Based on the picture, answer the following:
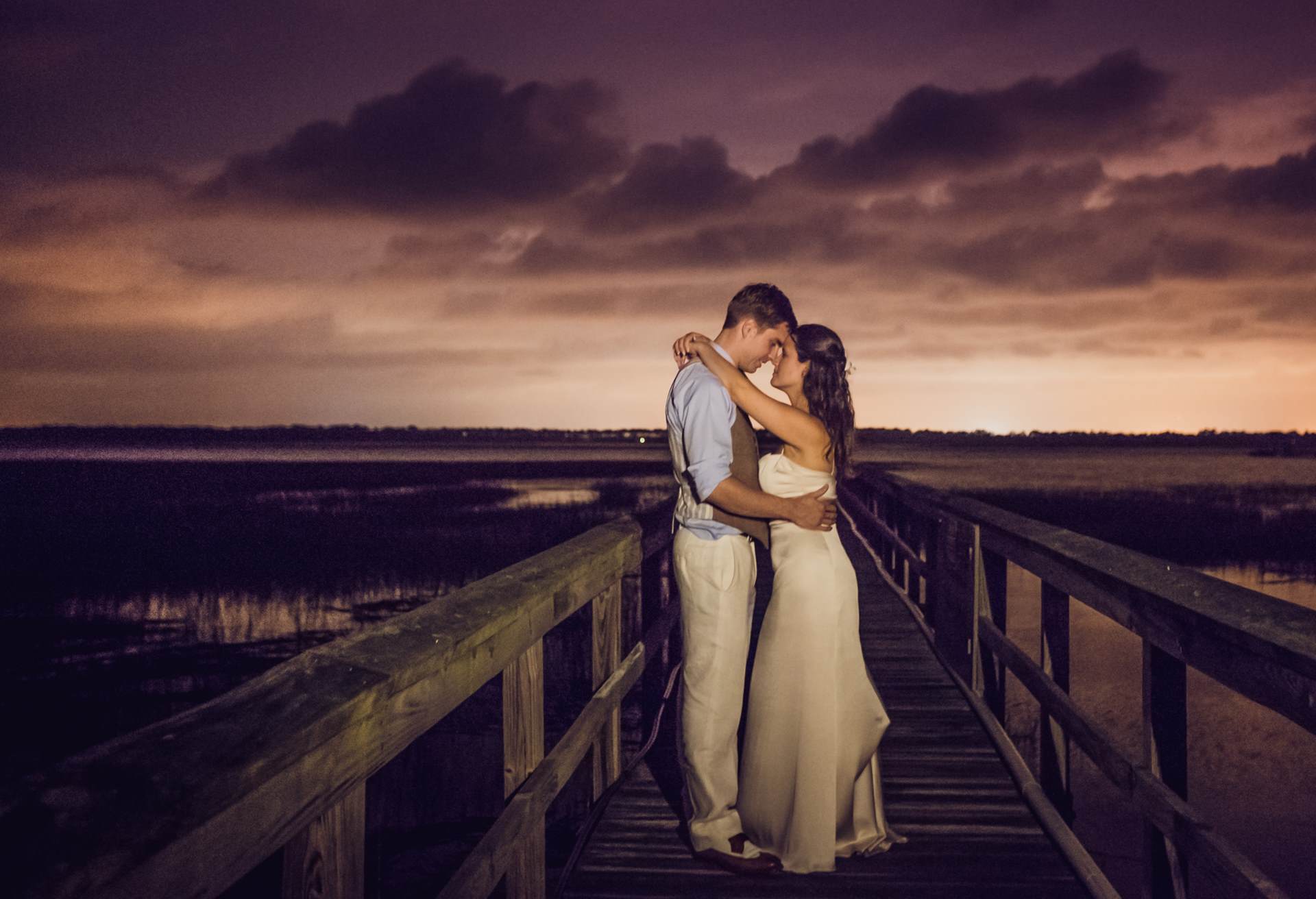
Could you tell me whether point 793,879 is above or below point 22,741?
above

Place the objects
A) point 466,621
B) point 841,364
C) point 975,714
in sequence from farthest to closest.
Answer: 1. point 975,714
2. point 841,364
3. point 466,621

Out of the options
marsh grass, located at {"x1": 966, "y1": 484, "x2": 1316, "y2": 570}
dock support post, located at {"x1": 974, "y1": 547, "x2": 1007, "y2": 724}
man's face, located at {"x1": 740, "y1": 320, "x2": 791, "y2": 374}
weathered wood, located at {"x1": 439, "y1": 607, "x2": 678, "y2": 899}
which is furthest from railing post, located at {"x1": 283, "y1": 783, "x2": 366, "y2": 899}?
marsh grass, located at {"x1": 966, "y1": 484, "x2": 1316, "y2": 570}

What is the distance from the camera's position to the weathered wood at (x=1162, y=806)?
1.92 metres

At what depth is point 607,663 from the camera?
11.8ft

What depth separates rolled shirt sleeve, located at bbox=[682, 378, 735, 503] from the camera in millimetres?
3006

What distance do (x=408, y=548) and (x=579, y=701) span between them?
49.9 feet

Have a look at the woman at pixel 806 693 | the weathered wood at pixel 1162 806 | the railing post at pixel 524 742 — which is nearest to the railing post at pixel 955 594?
the weathered wood at pixel 1162 806

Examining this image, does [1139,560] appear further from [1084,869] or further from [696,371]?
[696,371]

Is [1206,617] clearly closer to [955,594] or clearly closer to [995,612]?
[995,612]

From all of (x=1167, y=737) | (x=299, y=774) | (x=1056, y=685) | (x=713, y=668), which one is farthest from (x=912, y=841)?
(x=299, y=774)

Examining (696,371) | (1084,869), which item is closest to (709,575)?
(696,371)

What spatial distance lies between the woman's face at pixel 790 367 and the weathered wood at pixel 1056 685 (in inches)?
50.0

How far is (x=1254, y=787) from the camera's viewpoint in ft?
29.1

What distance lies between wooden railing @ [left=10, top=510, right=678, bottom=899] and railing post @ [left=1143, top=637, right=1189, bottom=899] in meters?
1.66
